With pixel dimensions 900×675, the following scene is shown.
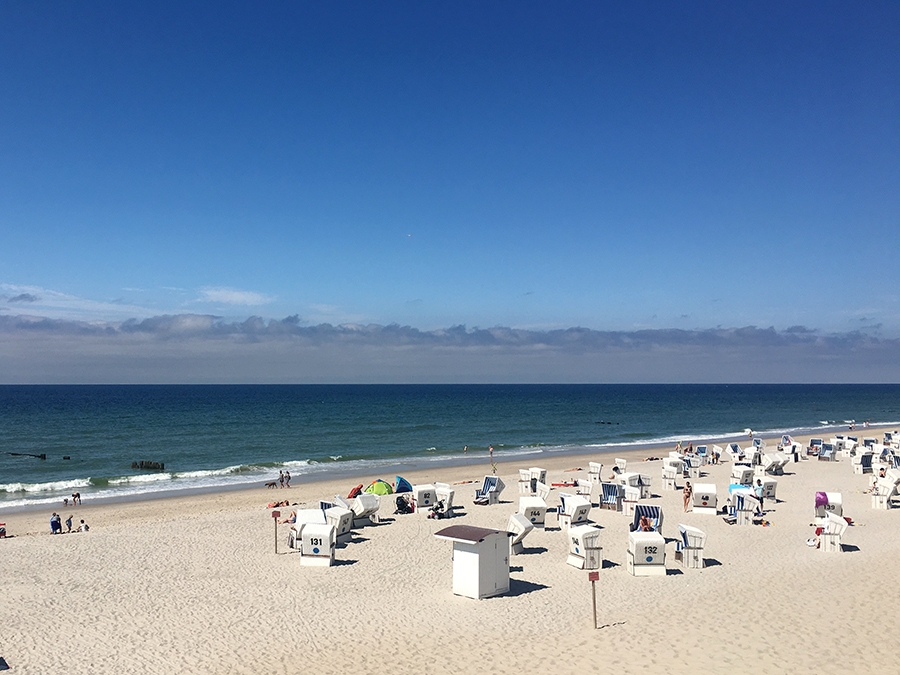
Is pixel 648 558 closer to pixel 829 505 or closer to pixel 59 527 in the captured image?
pixel 829 505

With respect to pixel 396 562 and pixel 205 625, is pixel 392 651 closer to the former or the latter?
pixel 205 625

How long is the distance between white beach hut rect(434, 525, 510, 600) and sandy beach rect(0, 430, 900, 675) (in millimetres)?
269

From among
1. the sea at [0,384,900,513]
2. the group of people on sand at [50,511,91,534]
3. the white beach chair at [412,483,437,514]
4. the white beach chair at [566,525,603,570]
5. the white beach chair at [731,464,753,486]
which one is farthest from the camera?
the sea at [0,384,900,513]

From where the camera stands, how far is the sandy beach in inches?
384

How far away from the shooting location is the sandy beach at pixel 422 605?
977 centimetres

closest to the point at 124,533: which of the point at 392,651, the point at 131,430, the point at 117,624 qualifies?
the point at 117,624

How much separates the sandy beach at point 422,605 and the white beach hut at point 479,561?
0.27m

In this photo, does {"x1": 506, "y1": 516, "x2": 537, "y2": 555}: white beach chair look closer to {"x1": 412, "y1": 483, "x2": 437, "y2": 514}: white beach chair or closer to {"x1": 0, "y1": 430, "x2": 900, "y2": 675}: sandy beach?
{"x1": 0, "y1": 430, "x2": 900, "y2": 675}: sandy beach

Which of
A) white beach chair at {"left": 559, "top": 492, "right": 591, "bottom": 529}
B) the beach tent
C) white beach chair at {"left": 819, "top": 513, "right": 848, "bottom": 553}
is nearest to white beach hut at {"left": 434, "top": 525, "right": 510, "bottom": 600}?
white beach chair at {"left": 559, "top": 492, "right": 591, "bottom": 529}

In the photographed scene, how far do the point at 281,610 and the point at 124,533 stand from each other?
948 cm

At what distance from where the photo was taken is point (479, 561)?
12391mm

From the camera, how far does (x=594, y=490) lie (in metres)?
25.3

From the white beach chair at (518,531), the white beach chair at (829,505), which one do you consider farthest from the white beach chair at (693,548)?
the white beach chair at (829,505)

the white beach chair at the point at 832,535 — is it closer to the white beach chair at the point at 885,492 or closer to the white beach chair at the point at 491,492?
the white beach chair at the point at 885,492
